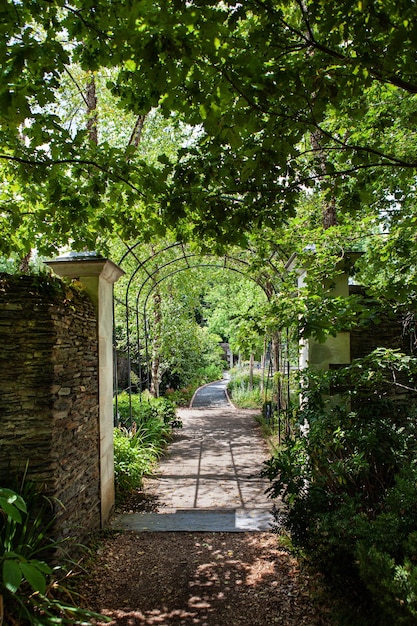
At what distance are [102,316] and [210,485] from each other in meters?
2.97

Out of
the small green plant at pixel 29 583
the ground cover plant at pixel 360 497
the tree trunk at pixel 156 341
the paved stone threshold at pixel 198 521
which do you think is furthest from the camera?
the tree trunk at pixel 156 341

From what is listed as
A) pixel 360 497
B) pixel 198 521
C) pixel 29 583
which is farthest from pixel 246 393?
pixel 29 583

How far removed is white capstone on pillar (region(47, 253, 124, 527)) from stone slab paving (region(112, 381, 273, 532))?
0.46 m

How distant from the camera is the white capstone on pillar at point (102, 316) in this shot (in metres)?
4.64

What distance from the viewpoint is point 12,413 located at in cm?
326

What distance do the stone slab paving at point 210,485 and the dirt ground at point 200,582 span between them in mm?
317

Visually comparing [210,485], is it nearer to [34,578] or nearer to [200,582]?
[200,582]

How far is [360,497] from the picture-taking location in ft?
10.1

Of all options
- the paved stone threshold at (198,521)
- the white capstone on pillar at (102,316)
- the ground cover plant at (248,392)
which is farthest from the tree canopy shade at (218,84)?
the ground cover plant at (248,392)

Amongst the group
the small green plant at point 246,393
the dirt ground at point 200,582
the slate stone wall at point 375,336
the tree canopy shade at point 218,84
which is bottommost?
the small green plant at point 246,393

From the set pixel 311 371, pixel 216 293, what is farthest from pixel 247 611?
pixel 216 293

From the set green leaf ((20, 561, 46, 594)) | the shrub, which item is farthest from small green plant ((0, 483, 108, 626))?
the shrub

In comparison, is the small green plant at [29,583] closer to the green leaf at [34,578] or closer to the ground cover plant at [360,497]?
the green leaf at [34,578]

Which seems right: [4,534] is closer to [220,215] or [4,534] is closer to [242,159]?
[220,215]
